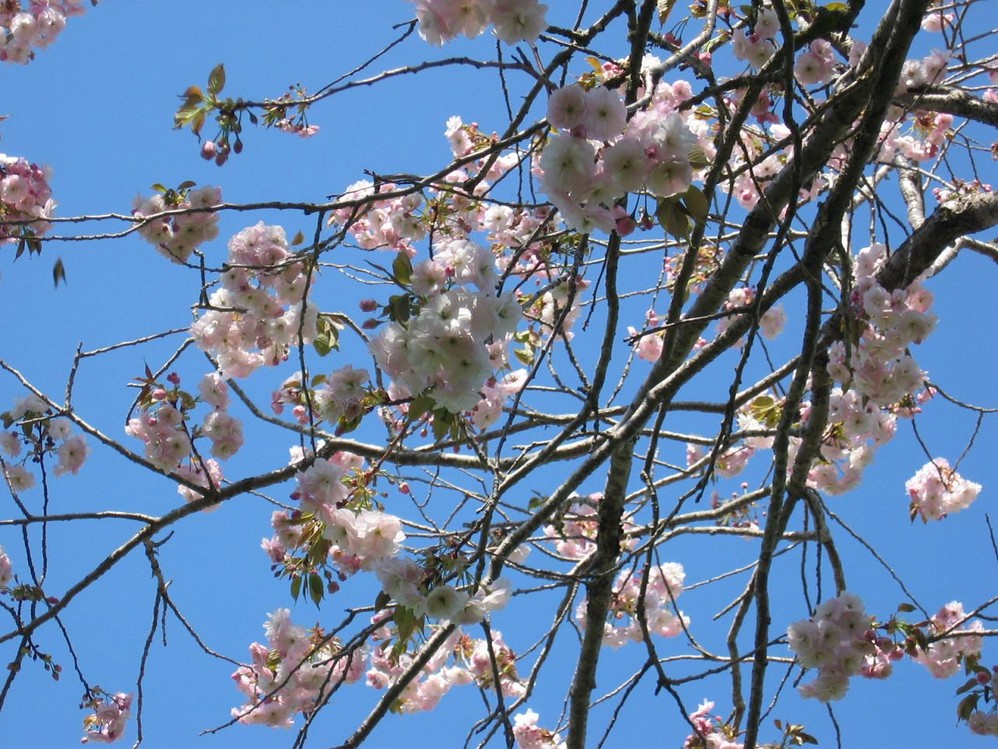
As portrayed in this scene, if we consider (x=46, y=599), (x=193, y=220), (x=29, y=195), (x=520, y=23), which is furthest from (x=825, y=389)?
(x=29, y=195)

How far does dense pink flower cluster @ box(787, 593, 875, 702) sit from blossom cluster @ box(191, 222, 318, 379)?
1.35m

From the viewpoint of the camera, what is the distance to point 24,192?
2.83 metres

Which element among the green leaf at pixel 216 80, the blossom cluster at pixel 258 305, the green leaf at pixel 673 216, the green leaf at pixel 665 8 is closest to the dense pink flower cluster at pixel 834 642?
the green leaf at pixel 673 216

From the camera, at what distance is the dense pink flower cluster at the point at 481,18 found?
4.87ft

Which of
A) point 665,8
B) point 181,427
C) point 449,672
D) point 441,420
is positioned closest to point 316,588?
point 441,420

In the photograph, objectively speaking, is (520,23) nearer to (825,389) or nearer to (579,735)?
(825,389)

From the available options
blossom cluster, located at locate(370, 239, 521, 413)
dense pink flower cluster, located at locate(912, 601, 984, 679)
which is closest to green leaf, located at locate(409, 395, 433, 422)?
blossom cluster, located at locate(370, 239, 521, 413)

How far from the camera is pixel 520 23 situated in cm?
149

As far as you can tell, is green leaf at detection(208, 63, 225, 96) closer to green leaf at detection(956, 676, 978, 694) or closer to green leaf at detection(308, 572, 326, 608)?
green leaf at detection(308, 572, 326, 608)

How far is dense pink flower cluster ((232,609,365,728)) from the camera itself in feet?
9.22

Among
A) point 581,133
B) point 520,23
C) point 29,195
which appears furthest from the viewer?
point 29,195

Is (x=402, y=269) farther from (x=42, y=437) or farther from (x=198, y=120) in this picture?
(x=42, y=437)

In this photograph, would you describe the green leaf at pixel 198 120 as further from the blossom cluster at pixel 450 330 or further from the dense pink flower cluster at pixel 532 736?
the dense pink flower cluster at pixel 532 736

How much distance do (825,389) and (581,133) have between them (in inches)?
51.0
